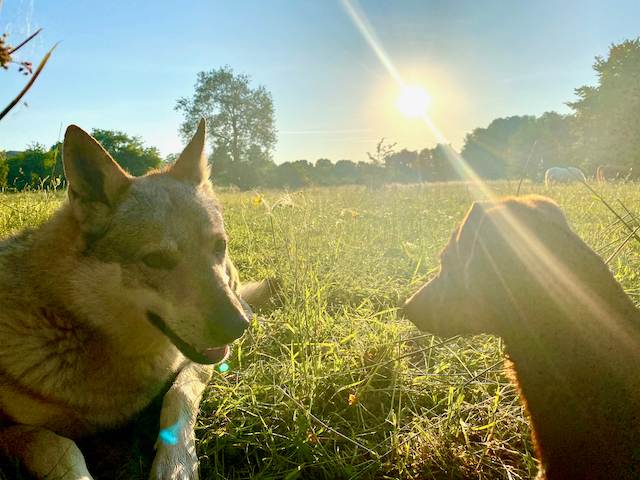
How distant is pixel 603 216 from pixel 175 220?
6.66m

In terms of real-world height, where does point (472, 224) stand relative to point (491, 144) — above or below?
below

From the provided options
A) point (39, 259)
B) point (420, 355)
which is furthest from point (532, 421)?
point (39, 259)

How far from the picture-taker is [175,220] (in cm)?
202

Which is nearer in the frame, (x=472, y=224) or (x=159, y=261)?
(x=472, y=224)

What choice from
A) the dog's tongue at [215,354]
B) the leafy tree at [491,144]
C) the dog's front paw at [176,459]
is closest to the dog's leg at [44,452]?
the dog's front paw at [176,459]

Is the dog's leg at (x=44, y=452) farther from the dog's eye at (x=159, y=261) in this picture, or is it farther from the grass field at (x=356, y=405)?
the dog's eye at (x=159, y=261)

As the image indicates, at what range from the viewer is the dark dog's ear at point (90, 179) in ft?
5.86

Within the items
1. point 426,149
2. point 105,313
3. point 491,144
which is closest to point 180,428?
point 105,313

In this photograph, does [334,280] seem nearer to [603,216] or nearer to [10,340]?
[10,340]

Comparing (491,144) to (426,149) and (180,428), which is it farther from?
(180,428)

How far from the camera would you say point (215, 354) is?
6.22ft

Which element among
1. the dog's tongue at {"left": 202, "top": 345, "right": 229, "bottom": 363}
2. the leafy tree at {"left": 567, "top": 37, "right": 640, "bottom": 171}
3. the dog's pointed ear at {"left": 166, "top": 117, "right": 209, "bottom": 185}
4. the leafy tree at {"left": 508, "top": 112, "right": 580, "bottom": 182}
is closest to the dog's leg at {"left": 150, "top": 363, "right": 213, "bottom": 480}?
the dog's tongue at {"left": 202, "top": 345, "right": 229, "bottom": 363}


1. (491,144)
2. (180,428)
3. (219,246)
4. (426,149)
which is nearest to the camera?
(180,428)

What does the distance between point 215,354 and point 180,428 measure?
0.37 metres
